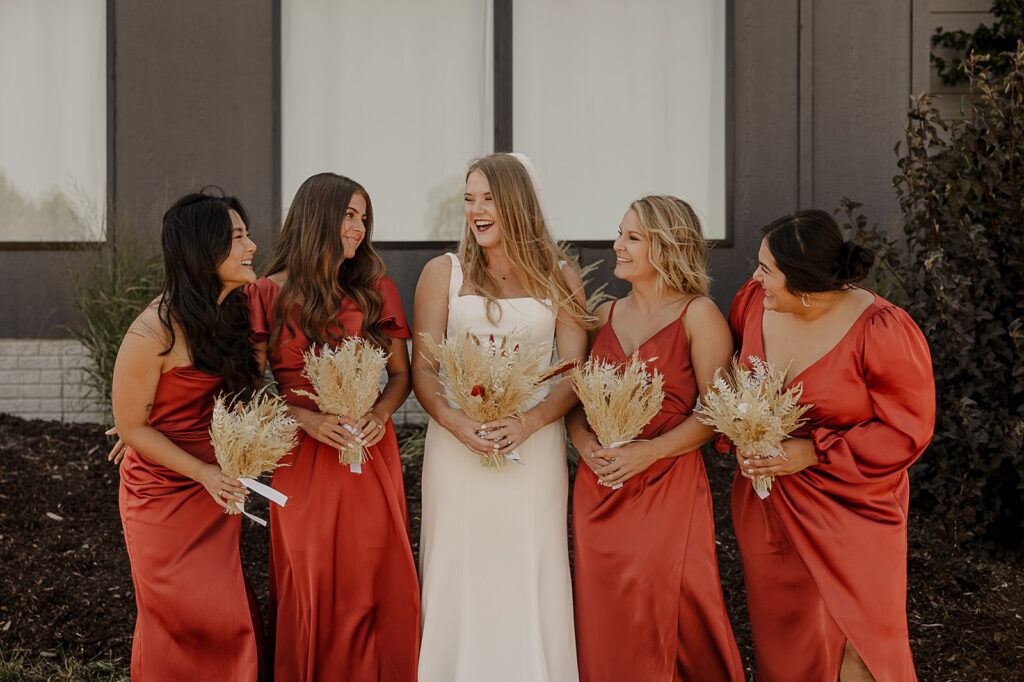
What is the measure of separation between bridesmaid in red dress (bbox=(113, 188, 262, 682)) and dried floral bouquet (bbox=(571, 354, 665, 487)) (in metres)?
1.26

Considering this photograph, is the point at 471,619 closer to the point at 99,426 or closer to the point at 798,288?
the point at 798,288

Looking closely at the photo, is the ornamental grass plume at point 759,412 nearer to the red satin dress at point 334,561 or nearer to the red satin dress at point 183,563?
the red satin dress at point 334,561

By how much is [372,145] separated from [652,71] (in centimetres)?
242

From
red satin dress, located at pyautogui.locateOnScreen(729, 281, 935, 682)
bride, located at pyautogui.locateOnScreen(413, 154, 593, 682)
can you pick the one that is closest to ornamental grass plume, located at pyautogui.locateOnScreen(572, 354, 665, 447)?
bride, located at pyautogui.locateOnScreen(413, 154, 593, 682)

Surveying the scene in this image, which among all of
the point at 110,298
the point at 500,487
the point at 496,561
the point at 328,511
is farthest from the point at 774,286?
the point at 110,298

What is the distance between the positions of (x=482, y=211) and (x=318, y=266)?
2.26 feet

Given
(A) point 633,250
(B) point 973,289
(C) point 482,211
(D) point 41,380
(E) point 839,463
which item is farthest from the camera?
(D) point 41,380

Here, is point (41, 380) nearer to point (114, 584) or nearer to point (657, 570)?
point (114, 584)

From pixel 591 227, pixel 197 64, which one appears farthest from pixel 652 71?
pixel 197 64

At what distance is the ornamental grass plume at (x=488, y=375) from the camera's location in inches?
124

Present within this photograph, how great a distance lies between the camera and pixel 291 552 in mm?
3402

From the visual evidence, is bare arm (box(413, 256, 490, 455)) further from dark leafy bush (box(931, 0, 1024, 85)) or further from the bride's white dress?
dark leafy bush (box(931, 0, 1024, 85))

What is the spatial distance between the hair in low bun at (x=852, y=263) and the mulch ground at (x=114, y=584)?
7.14ft

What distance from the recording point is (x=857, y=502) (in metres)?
3.08
